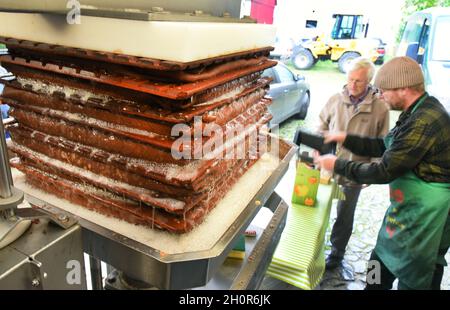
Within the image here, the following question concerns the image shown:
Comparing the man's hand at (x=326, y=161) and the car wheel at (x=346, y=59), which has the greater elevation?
the car wheel at (x=346, y=59)

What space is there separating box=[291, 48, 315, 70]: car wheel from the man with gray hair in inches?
333

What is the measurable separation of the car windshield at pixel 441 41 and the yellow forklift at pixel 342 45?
3.09 metres

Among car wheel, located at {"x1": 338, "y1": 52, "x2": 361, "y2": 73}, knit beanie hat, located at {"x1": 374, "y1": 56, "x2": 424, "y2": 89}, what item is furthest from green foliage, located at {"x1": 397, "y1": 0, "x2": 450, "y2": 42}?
knit beanie hat, located at {"x1": 374, "y1": 56, "x2": 424, "y2": 89}

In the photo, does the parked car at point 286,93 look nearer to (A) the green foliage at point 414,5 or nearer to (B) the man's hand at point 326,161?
(B) the man's hand at point 326,161

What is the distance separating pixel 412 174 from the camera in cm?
195

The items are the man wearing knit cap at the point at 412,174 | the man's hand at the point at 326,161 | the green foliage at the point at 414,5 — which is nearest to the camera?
the man wearing knit cap at the point at 412,174

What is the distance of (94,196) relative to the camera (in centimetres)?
94

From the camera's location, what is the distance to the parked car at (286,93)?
572 cm

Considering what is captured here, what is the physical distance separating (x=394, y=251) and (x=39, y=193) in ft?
6.93

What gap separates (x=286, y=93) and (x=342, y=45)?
5.60m

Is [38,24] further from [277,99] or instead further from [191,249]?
[277,99]

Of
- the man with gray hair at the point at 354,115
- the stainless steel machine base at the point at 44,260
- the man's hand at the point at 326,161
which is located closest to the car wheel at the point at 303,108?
the man with gray hair at the point at 354,115

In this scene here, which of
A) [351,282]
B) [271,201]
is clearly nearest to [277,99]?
[351,282]

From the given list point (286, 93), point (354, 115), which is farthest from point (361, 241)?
point (286, 93)
